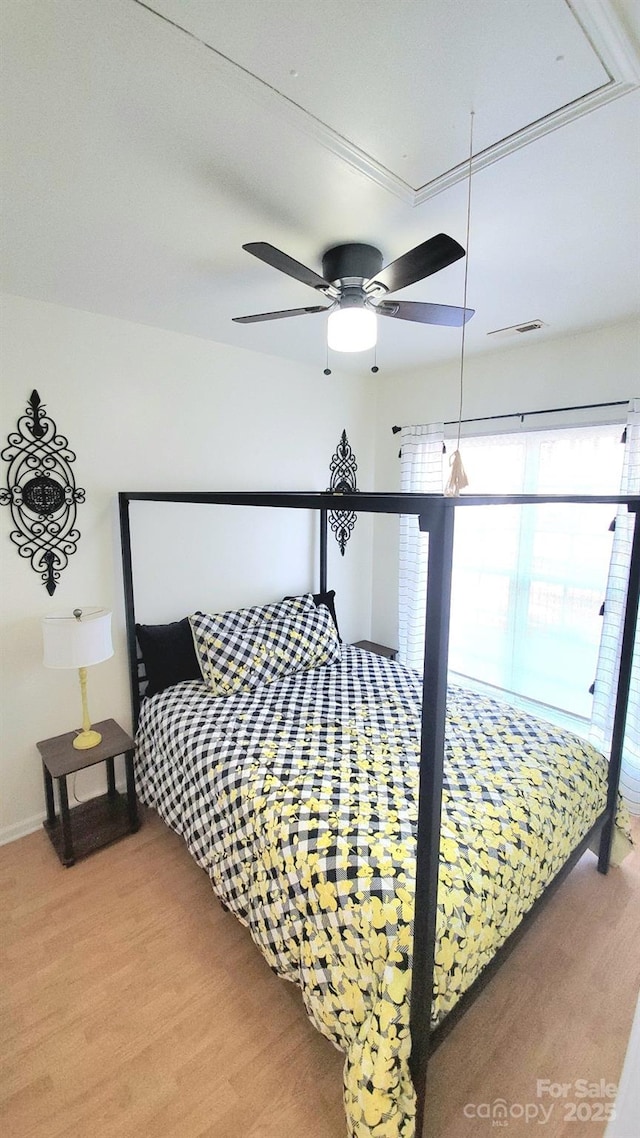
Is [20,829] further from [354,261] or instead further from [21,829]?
[354,261]

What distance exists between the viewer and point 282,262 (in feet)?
4.05

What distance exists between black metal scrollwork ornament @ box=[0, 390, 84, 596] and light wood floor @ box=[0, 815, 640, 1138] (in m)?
1.46

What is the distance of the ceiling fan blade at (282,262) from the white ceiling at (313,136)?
200 mm

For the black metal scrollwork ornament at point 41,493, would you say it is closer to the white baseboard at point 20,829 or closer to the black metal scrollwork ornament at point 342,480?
the white baseboard at point 20,829

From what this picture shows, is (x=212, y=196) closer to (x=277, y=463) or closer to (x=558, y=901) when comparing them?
(x=277, y=463)

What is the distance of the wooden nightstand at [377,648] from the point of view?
3.55 m

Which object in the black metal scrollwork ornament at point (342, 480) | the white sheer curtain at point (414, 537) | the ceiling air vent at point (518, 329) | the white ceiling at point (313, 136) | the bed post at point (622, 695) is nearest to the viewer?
the white ceiling at point (313, 136)

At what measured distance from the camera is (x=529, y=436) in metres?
2.77

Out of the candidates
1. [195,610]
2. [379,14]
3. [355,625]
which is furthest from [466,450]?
[379,14]

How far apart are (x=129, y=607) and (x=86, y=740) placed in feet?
2.22

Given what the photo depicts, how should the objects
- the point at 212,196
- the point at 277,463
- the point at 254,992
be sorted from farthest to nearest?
1. the point at 277,463
2. the point at 254,992
3. the point at 212,196

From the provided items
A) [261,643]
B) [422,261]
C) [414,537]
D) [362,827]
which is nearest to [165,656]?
[261,643]

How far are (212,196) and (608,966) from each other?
2870 millimetres

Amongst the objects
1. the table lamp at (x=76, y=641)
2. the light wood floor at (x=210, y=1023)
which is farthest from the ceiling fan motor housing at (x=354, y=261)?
the light wood floor at (x=210, y=1023)
